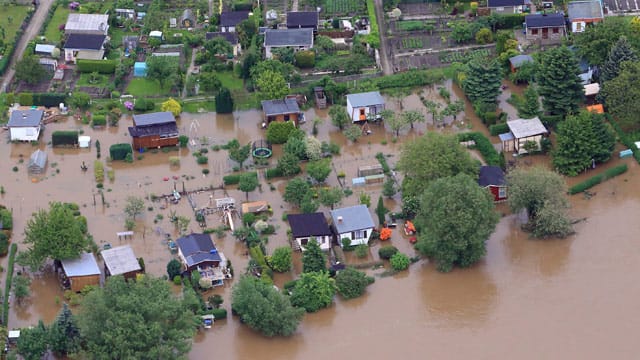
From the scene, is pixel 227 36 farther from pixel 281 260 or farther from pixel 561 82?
pixel 281 260

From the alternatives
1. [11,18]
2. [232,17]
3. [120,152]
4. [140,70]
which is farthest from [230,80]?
[11,18]

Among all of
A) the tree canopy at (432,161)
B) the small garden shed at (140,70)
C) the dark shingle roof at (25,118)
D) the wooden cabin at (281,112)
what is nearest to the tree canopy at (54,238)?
the dark shingle roof at (25,118)

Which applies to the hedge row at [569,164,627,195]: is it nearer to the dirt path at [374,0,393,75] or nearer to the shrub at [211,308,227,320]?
the dirt path at [374,0,393,75]

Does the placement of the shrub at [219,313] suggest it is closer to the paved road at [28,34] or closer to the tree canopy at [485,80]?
the tree canopy at [485,80]

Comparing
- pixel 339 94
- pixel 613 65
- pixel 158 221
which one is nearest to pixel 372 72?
pixel 339 94

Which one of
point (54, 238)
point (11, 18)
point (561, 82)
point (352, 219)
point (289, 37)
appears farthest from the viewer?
point (11, 18)

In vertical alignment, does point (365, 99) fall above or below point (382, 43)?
below

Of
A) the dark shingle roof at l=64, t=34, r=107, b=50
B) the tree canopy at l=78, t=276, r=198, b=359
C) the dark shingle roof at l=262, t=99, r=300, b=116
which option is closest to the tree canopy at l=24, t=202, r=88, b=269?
the tree canopy at l=78, t=276, r=198, b=359
